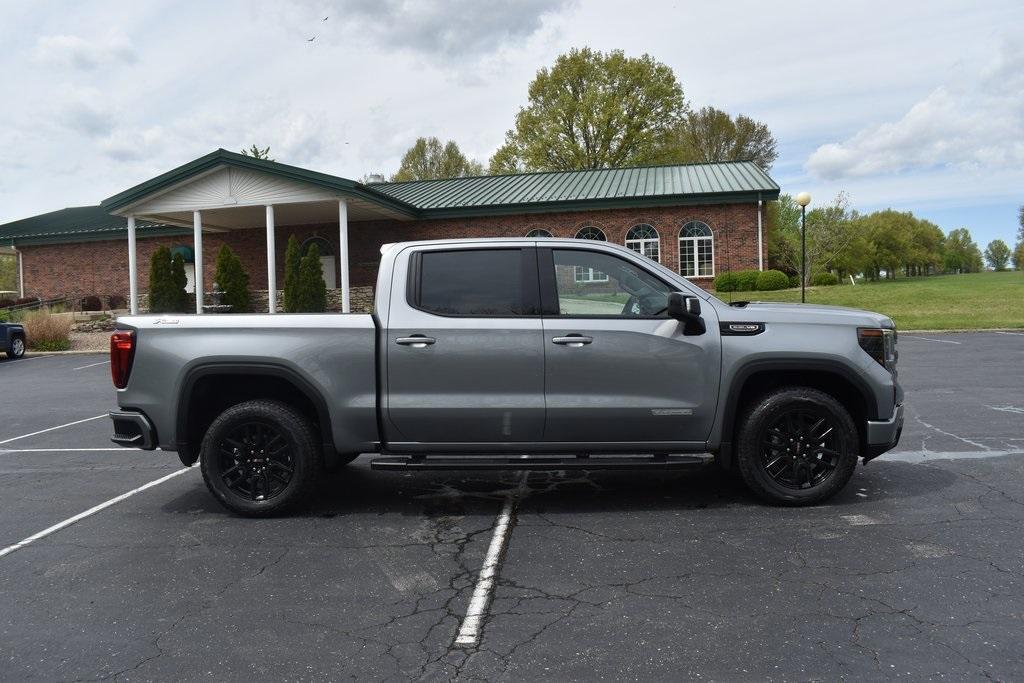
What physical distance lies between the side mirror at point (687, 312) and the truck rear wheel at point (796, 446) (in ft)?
2.29

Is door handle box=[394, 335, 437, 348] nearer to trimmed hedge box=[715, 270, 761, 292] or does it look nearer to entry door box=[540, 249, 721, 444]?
entry door box=[540, 249, 721, 444]

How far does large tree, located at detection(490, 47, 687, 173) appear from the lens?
4838 centimetres

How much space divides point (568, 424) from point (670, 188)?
2535cm

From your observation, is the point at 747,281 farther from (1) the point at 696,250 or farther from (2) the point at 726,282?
(1) the point at 696,250

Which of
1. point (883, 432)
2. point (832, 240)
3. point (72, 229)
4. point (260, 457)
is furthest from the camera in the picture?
point (832, 240)

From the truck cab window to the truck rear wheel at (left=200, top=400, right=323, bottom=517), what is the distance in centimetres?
203

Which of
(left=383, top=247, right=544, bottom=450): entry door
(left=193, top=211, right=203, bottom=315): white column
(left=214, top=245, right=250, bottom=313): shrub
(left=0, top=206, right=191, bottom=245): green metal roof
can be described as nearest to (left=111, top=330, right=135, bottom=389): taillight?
(left=383, top=247, right=544, bottom=450): entry door

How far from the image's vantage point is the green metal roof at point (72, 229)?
32719 mm

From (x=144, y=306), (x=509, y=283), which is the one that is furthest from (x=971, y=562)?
(x=144, y=306)

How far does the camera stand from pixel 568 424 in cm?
514

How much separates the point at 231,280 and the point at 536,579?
80.7 ft

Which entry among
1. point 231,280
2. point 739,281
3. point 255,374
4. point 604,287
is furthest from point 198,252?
point 604,287

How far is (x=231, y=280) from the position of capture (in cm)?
2641

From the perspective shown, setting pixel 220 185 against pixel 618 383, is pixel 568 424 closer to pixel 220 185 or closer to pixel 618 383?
pixel 618 383
